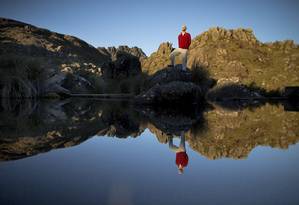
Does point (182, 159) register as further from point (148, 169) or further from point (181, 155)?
point (148, 169)

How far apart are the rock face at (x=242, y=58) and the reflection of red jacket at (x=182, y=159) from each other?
21593mm

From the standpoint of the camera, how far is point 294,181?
7.47 ft

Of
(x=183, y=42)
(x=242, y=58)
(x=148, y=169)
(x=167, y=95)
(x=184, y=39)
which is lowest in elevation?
(x=148, y=169)

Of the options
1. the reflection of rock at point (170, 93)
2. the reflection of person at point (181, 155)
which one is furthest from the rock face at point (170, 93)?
the reflection of person at point (181, 155)

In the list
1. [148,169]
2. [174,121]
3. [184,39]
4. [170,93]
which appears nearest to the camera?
[148,169]

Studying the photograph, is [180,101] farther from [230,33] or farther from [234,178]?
[230,33]

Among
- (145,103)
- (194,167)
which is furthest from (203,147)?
(145,103)

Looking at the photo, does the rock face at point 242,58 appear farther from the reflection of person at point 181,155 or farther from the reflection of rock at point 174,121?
the reflection of person at point 181,155

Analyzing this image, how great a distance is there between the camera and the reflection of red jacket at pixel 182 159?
2933 mm

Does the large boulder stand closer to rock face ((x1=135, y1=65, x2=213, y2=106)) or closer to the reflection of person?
rock face ((x1=135, y1=65, x2=213, y2=106))

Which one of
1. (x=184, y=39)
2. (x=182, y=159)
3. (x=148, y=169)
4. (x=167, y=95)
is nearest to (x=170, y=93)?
(x=167, y=95)

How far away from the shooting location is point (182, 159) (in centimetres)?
308

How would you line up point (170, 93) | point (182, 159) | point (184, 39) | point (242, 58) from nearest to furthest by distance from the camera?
point (182, 159) < point (170, 93) < point (184, 39) < point (242, 58)

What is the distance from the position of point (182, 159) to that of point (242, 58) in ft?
167
